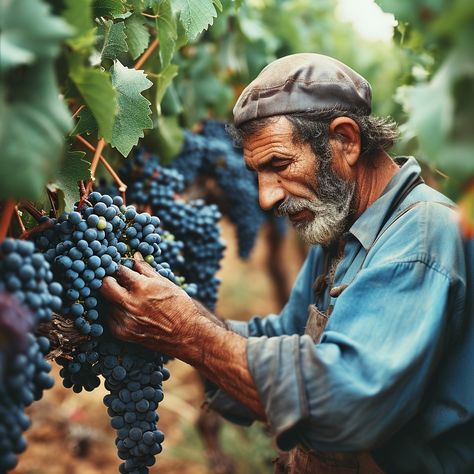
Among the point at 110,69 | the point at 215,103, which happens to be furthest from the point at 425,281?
the point at 215,103

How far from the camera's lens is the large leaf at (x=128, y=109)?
7.22ft

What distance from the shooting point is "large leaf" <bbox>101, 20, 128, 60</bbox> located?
2.25 metres

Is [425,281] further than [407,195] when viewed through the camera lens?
No

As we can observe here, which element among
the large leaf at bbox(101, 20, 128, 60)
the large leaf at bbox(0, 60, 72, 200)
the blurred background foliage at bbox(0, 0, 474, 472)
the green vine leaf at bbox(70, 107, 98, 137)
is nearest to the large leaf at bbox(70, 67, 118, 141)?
the blurred background foliage at bbox(0, 0, 474, 472)

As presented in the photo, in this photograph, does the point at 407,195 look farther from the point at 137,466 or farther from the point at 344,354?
Result: the point at 137,466

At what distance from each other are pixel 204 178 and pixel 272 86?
4.13 feet

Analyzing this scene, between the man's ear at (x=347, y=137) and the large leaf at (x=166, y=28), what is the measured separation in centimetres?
68

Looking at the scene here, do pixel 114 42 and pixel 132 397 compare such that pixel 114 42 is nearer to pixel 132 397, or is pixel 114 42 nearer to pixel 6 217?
pixel 6 217

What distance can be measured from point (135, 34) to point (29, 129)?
47.1 inches

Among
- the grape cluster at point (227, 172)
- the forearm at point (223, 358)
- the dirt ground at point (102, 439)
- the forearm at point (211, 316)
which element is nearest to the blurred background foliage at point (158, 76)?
the grape cluster at point (227, 172)

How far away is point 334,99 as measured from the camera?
2412 mm

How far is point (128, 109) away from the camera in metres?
2.22

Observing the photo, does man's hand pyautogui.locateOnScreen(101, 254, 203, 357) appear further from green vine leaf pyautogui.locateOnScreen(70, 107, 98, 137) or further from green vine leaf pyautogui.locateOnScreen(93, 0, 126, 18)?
green vine leaf pyautogui.locateOnScreen(93, 0, 126, 18)

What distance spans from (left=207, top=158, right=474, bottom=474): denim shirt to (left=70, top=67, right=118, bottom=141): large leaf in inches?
31.4
